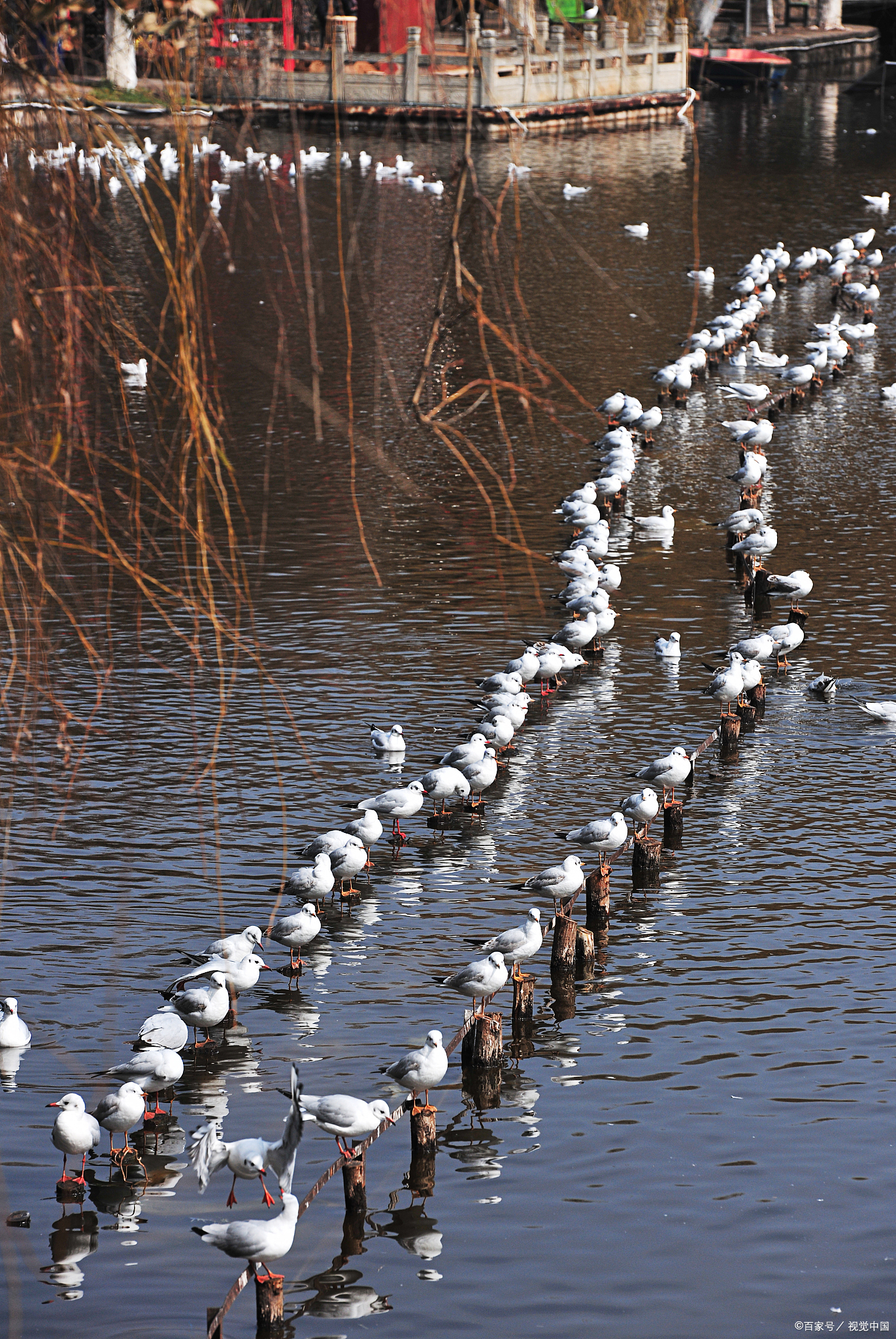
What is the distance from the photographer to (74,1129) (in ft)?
35.6

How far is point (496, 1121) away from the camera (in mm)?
12000

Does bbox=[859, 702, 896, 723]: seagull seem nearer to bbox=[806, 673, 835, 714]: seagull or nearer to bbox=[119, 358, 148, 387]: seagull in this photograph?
bbox=[806, 673, 835, 714]: seagull

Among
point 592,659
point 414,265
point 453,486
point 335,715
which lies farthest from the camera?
point 414,265

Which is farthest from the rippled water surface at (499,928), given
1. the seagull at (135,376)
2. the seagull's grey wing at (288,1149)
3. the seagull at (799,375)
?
the seagull at (799,375)

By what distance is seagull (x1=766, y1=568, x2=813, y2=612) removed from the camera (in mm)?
22391

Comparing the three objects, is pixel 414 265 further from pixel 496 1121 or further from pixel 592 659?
pixel 496 1121

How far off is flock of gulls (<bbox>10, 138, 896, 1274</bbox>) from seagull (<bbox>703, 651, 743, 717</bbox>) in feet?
0.07

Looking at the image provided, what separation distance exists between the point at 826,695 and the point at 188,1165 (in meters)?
11.3

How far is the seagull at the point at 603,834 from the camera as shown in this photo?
15.7m

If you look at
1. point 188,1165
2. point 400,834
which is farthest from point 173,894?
point 188,1165

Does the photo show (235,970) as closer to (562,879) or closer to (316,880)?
(316,880)

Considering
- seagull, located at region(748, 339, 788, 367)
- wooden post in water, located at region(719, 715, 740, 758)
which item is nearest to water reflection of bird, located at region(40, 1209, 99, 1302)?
wooden post in water, located at region(719, 715, 740, 758)

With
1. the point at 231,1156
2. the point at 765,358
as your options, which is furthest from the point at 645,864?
the point at 765,358

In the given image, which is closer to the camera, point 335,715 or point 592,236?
point 335,715
